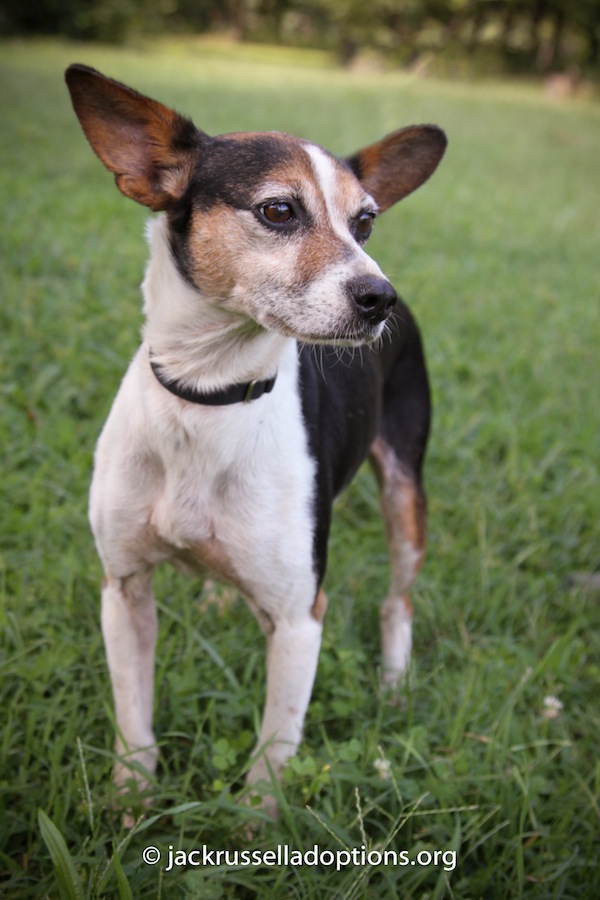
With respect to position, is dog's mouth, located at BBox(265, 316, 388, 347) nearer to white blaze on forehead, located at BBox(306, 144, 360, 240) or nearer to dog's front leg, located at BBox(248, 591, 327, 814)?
white blaze on forehead, located at BBox(306, 144, 360, 240)

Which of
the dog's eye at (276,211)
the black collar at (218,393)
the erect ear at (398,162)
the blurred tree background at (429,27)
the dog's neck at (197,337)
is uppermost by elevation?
the blurred tree background at (429,27)

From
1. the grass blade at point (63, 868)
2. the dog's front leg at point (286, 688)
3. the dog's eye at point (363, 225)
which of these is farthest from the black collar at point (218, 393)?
the grass blade at point (63, 868)

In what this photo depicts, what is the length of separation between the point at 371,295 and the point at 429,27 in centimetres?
3412

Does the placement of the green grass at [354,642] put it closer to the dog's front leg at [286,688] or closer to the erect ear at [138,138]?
the dog's front leg at [286,688]

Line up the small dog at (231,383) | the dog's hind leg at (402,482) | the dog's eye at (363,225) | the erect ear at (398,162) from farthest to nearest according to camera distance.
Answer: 1. the dog's hind leg at (402,482)
2. the erect ear at (398,162)
3. the dog's eye at (363,225)
4. the small dog at (231,383)

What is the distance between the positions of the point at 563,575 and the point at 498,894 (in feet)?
5.99

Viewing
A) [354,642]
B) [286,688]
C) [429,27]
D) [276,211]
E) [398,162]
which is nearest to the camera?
[276,211]

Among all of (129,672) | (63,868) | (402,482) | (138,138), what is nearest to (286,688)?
(129,672)

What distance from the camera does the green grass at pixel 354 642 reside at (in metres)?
2.34

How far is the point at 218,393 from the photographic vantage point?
2348mm

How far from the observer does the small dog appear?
7.23ft
